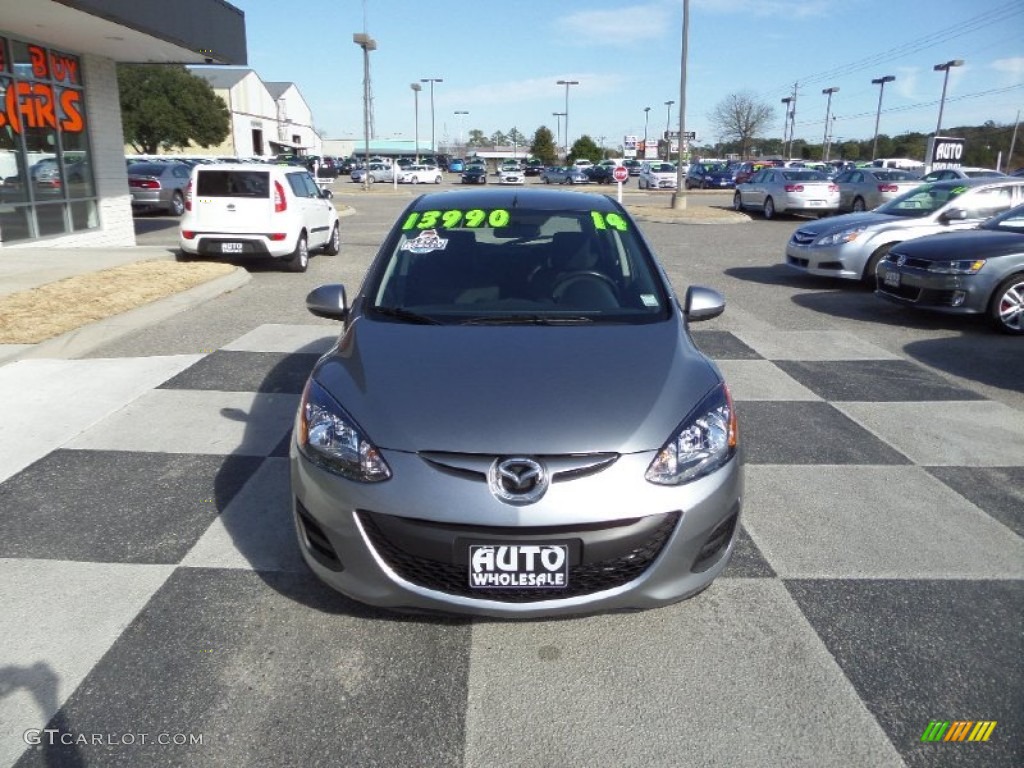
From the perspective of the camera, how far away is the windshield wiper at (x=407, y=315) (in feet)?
11.9

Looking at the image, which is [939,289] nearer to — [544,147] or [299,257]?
[299,257]

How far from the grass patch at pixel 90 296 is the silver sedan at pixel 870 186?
713 inches

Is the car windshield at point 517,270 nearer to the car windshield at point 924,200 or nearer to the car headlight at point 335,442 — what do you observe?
the car headlight at point 335,442

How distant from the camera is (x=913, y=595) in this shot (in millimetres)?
3293

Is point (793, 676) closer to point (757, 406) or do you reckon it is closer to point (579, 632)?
point (579, 632)

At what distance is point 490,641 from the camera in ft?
9.73

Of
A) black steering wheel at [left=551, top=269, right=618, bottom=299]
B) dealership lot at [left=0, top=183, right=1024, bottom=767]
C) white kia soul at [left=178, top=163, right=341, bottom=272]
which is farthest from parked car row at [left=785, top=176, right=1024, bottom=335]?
white kia soul at [left=178, top=163, right=341, bottom=272]

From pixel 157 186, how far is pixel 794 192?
18.5 meters

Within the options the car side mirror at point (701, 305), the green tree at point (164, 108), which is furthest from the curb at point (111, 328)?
the green tree at point (164, 108)

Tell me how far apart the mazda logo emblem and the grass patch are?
610cm

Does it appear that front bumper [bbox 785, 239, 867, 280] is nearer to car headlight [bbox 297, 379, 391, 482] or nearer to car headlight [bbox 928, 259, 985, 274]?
car headlight [bbox 928, 259, 985, 274]

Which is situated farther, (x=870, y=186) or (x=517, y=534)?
(x=870, y=186)

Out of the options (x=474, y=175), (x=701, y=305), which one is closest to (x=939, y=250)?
(x=701, y=305)

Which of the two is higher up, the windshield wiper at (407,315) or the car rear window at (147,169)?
the car rear window at (147,169)
